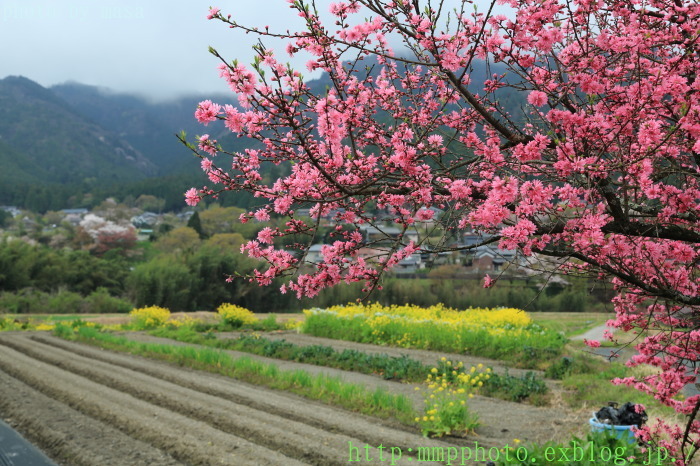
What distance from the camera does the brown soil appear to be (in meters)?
6.88

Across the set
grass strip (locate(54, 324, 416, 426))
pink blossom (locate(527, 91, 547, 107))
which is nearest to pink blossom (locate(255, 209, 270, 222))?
pink blossom (locate(527, 91, 547, 107))

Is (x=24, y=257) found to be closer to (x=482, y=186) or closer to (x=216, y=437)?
(x=216, y=437)

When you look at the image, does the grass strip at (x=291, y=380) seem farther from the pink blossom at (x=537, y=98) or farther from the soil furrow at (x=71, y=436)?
the pink blossom at (x=537, y=98)

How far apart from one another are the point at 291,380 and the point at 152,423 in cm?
313

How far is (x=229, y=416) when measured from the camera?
326 inches

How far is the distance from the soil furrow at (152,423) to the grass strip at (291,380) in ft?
7.17

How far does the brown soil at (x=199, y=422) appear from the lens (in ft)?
22.6

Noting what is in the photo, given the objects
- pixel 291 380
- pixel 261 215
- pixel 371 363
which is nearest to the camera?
pixel 261 215

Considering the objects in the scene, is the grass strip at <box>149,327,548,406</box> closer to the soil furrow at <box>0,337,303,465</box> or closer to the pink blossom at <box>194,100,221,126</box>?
the soil furrow at <box>0,337,303,465</box>

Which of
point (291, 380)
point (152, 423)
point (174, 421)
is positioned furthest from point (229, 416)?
point (291, 380)

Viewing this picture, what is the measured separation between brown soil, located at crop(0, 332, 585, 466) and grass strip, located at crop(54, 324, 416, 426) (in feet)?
0.78

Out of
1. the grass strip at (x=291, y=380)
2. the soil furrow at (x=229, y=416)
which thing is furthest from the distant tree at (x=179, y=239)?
the soil furrow at (x=229, y=416)

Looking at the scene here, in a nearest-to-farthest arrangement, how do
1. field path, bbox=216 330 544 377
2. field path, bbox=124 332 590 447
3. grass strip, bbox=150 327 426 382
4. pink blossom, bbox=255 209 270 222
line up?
pink blossom, bbox=255 209 270 222 → field path, bbox=124 332 590 447 → grass strip, bbox=150 327 426 382 → field path, bbox=216 330 544 377

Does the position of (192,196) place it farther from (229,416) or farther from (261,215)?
(229,416)
